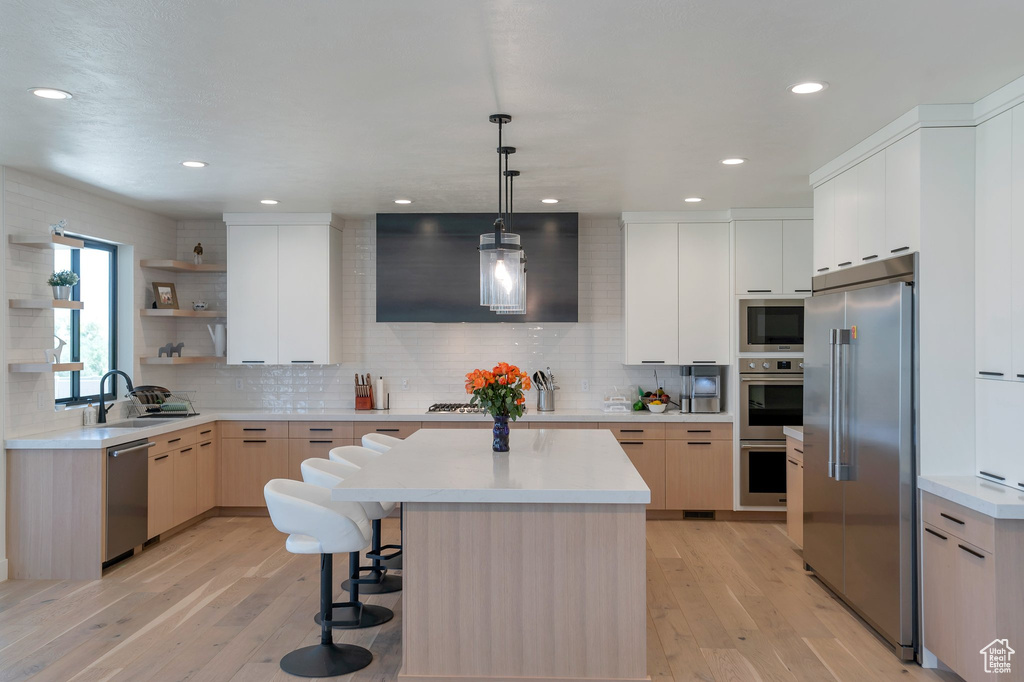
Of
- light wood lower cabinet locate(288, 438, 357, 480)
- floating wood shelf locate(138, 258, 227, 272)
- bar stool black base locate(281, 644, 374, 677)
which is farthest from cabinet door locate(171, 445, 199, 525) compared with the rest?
bar stool black base locate(281, 644, 374, 677)

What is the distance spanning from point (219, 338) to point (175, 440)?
4.46 feet

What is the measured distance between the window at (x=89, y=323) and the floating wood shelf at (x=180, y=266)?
282 mm

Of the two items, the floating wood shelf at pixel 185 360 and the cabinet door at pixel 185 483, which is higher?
the floating wood shelf at pixel 185 360

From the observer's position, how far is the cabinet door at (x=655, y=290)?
265 inches

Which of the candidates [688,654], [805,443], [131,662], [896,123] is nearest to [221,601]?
[131,662]

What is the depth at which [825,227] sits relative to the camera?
4926 mm

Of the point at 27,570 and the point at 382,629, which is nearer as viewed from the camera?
the point at 382,629

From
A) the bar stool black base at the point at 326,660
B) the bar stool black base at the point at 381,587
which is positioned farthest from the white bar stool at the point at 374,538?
the bar stool black base at the point at 326,660

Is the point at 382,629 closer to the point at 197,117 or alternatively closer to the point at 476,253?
the point at 197,117

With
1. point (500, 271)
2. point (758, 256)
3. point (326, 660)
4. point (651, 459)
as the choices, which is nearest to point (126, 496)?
point (326, 660)

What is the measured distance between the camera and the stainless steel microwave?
6512 mm

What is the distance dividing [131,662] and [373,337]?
398 centimetres

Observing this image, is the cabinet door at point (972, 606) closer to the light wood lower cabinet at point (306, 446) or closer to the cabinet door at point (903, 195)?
the cabinet door at point (903, 195)

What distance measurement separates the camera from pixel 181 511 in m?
6.07
